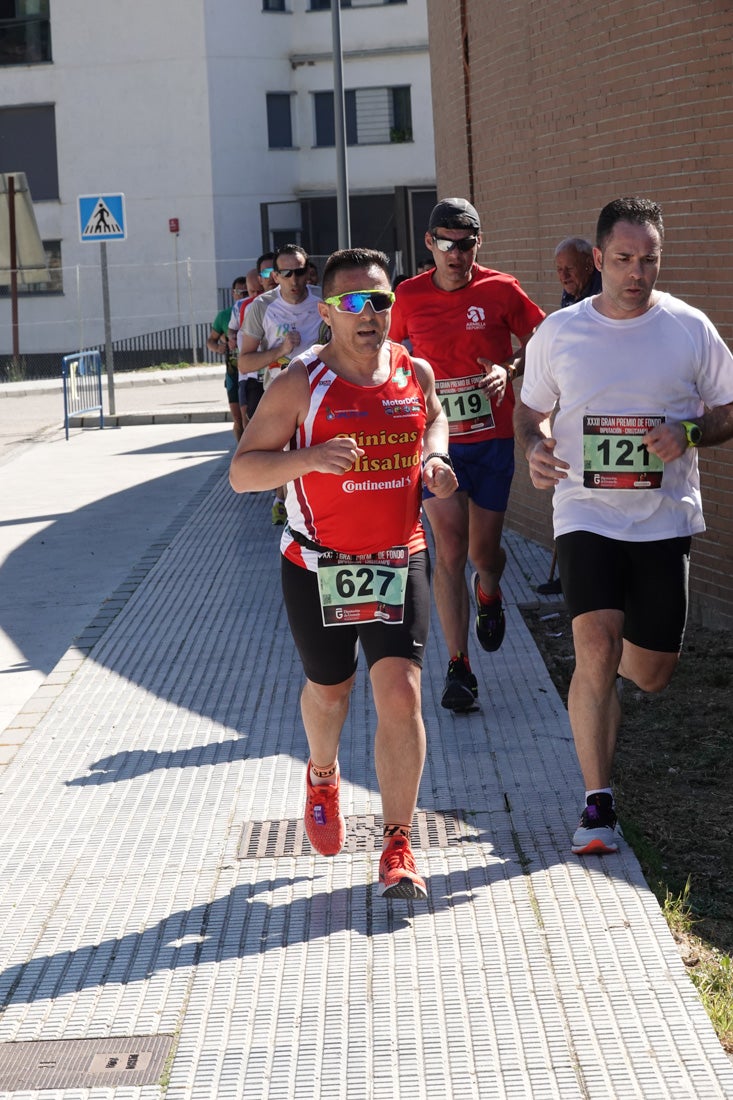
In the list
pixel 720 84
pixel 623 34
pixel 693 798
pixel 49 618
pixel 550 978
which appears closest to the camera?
pixel 550 978

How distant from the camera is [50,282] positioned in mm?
43156

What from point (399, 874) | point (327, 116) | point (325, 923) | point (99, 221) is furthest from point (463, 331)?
point (327, 116)

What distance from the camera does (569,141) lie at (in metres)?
10.3

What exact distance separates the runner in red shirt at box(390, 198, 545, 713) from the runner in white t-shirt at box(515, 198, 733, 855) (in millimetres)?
1731

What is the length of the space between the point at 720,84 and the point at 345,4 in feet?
130

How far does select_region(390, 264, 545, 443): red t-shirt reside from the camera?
291 inches

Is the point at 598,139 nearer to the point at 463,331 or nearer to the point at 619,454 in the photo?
the point at 463,331

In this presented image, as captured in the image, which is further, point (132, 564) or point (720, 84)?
point (132, 564)

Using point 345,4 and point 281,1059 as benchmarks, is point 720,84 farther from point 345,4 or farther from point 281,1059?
point 345,4

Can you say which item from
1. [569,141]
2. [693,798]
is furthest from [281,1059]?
[569,141]

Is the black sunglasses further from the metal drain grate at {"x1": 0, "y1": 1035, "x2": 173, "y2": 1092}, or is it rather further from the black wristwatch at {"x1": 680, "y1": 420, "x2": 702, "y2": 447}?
the metal drain grate at {"x1": 0, "y1": 1035, "x2": 173, "y2": 1092}

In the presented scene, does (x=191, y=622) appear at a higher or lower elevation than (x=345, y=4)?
lower

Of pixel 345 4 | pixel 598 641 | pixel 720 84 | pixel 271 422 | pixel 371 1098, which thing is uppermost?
pixel 345 4

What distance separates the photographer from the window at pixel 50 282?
42.8 metres
